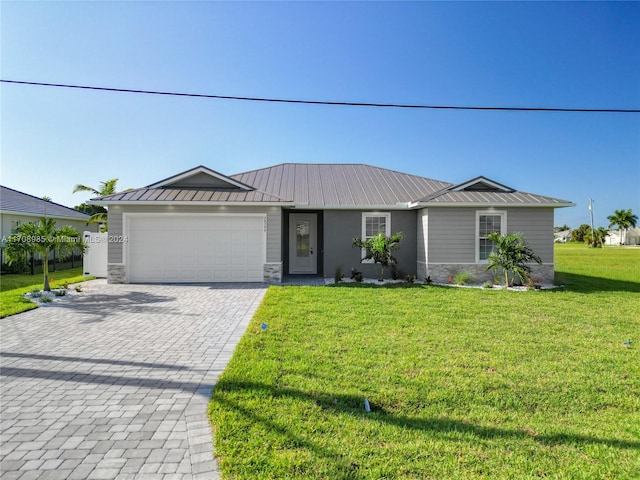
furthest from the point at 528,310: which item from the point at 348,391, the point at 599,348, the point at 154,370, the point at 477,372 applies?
the point at 154,370

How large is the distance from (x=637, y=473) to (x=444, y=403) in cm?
151

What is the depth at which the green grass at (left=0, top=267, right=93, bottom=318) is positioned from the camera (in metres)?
7.84

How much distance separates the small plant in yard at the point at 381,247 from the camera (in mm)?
12217

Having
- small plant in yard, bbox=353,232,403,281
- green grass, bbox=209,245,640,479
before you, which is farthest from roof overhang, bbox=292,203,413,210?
green grass, bbox=209,245,640,479

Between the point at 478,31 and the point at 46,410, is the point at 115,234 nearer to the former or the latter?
the point at 46,410

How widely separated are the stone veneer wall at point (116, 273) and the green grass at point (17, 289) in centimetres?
165

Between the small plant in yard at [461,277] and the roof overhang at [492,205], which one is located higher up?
the roof overhang at [492,205]

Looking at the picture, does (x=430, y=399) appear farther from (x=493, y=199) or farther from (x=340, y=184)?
(x=340, y=184)

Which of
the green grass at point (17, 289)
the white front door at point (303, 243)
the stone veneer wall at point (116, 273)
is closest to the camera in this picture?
the green grass at point (17, 289)

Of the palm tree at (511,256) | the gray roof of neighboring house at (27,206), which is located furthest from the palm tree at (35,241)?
the palm tree at (511,256)

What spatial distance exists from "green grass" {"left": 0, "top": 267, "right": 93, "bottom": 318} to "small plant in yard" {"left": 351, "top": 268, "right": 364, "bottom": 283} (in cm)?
956

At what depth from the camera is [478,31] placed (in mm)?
10766

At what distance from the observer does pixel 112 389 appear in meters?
3.88

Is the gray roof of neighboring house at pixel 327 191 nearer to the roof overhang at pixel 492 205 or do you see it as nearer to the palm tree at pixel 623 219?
the roof overhang at pixel 492 205
